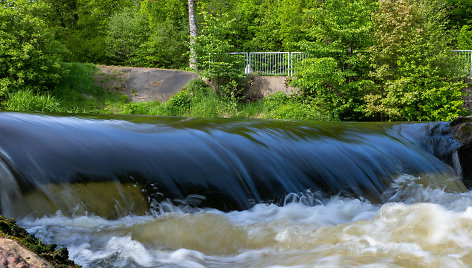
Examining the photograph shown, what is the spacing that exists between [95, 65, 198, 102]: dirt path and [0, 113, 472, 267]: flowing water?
40.5 ft

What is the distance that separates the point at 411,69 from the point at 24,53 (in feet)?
49.9

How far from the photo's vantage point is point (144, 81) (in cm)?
1962

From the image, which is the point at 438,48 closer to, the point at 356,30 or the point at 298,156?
the point at 356,30

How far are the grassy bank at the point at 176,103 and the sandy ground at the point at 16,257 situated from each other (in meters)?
14.0

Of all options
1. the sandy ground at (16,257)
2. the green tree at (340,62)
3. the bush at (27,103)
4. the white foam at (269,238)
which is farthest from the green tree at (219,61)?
the sandy ground at (16,257)

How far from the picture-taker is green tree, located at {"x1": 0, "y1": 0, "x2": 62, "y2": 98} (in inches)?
628

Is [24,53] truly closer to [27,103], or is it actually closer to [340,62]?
[27,103]

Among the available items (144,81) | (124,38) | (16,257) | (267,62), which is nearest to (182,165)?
(16,257)

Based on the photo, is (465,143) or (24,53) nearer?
(465,143)

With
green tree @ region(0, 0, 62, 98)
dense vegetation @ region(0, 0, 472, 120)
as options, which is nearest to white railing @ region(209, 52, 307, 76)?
dense vegetation @ region(0, 0, 472, 120)

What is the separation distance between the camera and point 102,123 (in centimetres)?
649

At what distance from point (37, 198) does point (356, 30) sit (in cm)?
1503

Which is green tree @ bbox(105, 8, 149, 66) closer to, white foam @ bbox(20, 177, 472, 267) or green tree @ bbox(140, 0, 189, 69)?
green tree @ bbox(140, 0, 189, 69)

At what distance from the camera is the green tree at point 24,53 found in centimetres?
1595
